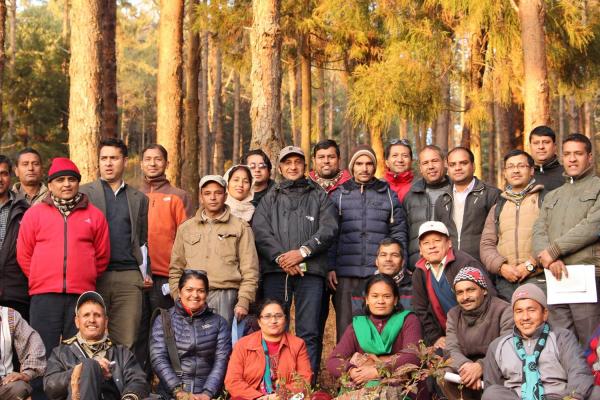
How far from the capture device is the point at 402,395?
4.87 m

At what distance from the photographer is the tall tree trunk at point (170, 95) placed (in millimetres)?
11406

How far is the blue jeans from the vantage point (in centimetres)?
606

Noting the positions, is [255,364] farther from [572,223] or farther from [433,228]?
[572,223]

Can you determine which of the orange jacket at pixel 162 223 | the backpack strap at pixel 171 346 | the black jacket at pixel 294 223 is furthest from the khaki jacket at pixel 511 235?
the orange jacket at pixel 162 223

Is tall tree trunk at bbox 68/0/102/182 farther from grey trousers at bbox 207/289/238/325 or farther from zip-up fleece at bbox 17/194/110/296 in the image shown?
grey trousers at bbox 207/289/238/325

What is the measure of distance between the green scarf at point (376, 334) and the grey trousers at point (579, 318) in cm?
113

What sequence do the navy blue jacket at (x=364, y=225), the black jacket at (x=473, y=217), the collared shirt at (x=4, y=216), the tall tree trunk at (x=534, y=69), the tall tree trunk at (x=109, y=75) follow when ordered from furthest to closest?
1. the tall tree trunk at (x=109, y=75)
2. the tall tree trunk at (x=534, y=69)
3. the navy blue jacket at (x=364, y=225)
4. the black jacket at (x=473, y=217)
5. the collared shirt at (x=4, y=216)

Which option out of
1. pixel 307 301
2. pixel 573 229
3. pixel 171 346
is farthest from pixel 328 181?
pixel 573 229

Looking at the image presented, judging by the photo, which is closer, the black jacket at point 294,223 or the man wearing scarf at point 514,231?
the man wearing scarf at point 514,231

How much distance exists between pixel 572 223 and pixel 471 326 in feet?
3.51

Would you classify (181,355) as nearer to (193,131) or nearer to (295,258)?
(295,258)

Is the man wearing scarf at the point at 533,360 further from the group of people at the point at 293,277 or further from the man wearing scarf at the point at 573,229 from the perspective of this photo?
the man wearing scarf at the point at 573,229

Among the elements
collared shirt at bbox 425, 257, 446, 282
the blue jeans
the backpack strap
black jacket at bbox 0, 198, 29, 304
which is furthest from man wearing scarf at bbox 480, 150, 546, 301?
black jacket at bbox 0, 198, 29, 304

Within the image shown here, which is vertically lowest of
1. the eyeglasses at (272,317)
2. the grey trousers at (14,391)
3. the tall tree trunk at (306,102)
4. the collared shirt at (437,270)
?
the grey trousers at (14,391)
